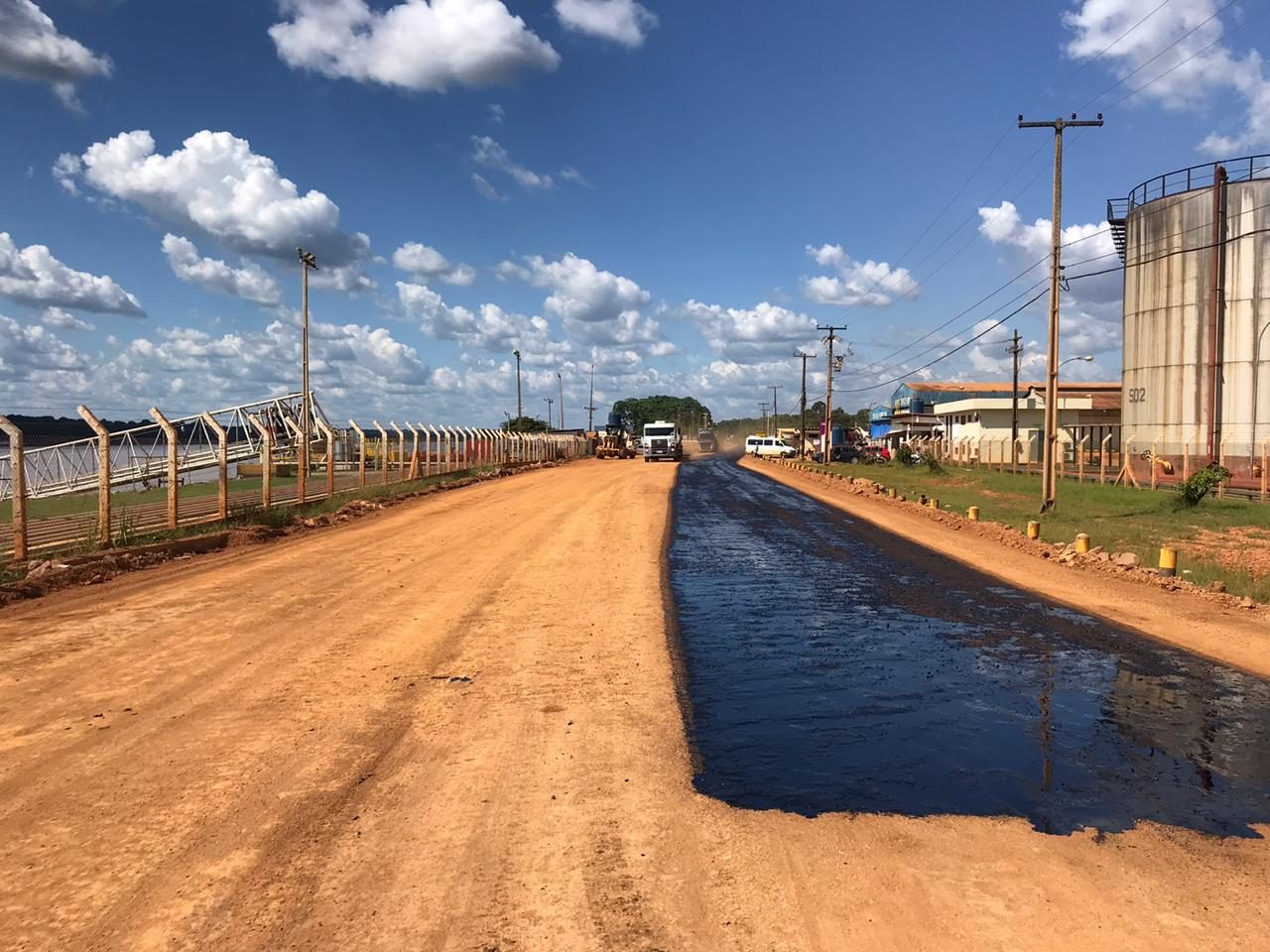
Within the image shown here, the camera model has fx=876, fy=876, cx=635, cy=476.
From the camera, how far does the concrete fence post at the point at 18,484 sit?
11.4m

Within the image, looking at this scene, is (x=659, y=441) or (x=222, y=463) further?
(x=659, y=441)

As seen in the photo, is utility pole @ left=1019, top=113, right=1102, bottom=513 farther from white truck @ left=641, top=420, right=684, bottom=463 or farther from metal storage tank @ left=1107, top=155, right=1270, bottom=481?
white truck @ left=641, top=420, right=684, bottom=463

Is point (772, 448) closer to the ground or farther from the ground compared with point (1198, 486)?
farther from the ground

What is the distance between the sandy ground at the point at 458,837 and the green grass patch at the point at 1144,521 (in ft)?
31.7

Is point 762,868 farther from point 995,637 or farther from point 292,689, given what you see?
point 995,637

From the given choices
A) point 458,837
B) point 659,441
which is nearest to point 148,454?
point 458,837

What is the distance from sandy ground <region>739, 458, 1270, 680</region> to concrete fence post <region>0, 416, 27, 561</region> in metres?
13.4

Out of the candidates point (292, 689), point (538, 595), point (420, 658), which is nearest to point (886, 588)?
point (538, 595)

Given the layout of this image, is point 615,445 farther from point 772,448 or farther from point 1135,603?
point 1135,603

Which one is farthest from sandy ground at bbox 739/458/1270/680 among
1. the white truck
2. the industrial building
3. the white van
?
the white van

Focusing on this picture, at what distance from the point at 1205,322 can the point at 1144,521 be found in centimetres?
2534

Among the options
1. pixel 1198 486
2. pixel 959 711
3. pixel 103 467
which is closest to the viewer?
pixel 959 711

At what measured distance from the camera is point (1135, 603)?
11.4m

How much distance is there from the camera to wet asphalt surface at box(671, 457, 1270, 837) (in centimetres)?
509
